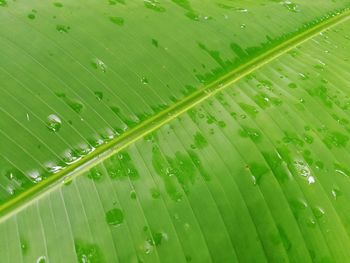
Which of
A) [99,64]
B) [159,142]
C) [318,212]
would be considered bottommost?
[318,212]

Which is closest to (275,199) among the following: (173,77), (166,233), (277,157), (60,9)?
(277,157)

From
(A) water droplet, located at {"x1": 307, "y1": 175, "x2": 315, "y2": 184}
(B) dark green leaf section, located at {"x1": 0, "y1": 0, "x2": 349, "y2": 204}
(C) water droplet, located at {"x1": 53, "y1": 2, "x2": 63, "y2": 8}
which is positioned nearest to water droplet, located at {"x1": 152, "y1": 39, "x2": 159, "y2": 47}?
(B) dark green leaf section, located at {"x1": 0, "y1": 0, "x2": 349, "y2": 204}

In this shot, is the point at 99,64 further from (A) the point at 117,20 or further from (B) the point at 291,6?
(B) the point at 291,6

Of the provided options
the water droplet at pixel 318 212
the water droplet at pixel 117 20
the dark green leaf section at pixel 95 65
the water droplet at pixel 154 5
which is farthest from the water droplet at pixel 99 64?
the water droplet at pixel 318 212

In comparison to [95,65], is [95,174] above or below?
below

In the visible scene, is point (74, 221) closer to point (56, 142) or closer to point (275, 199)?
point (56, 142)

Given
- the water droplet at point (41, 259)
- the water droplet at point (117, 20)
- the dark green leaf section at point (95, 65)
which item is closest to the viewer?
the water droplet at point (41, 259)

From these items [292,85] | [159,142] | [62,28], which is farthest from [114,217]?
[292,85]

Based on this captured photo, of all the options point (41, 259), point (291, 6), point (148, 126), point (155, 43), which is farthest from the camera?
point (291, 6)

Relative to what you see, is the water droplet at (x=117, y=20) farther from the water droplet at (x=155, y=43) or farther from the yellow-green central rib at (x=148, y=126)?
the yellow-green central rib at (x=148, y=126)
